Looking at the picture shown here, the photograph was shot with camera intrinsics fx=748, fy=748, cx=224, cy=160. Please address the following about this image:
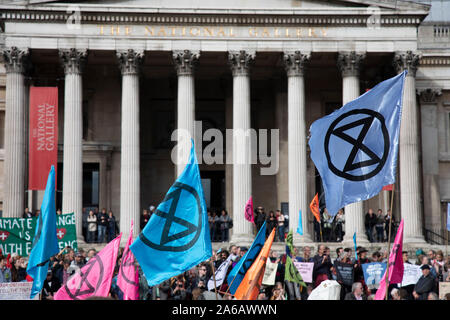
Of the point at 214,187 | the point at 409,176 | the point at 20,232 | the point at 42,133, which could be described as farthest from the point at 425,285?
the point at 214,187

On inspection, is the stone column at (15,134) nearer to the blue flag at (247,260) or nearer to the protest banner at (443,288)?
the blue flag at (247,260)

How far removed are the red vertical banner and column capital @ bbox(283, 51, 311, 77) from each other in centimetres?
1116

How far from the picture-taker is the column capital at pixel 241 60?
35.8 m

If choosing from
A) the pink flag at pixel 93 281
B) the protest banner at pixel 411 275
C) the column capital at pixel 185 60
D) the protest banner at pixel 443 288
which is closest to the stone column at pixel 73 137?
the column capital at pixel 185 60

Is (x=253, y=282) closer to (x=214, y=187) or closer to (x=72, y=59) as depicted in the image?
(x=72, y=59)

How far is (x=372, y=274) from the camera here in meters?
19.4

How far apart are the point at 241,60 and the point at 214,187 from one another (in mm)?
8390

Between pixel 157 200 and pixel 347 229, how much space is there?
11065 millimetres

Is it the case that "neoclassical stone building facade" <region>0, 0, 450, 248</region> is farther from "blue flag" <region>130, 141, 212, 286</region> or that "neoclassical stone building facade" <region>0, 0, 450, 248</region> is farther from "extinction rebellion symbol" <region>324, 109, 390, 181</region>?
"blue flag" <region>130, 141, 212, 286</region>

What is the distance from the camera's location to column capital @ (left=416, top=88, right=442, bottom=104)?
40.9 m

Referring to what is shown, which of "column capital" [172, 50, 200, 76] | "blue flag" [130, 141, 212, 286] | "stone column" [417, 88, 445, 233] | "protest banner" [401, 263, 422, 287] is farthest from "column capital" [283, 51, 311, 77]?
"blue flag" [130, 141, 212, 286]

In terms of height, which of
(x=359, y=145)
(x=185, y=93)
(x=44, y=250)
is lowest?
(x=44, y=250)

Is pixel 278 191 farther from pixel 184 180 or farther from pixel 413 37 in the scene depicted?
pixel 184 180
